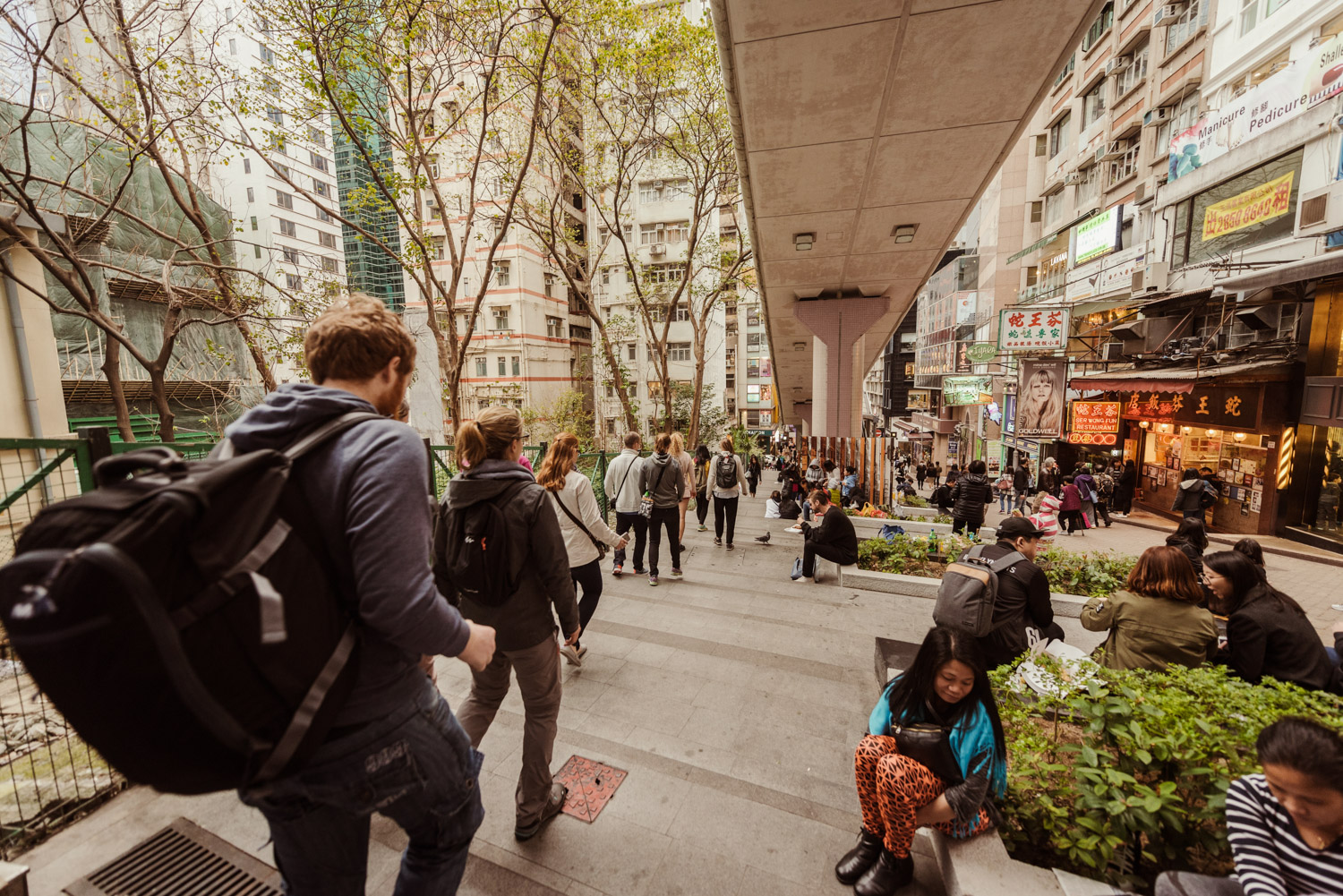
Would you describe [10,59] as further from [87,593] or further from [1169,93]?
[1169,93]

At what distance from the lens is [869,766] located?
95.9 inches

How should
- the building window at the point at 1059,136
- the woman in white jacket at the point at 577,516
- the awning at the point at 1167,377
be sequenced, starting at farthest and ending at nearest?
the building window at the point at 1059,136, the awning at the point at 1167,377, the woman in white jacket at the point at 577,516

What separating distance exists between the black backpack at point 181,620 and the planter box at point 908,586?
20.2 feet

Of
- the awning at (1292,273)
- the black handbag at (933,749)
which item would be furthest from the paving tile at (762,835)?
the awning at (1292,273)

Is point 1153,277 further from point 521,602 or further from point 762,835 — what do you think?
point 521,602

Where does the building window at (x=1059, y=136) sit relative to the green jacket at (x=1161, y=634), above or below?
above

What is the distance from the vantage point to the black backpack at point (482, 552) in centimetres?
241

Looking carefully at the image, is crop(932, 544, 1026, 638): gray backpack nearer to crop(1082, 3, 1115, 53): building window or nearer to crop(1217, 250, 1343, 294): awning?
crop(1217, 250, 1343, 294): awning

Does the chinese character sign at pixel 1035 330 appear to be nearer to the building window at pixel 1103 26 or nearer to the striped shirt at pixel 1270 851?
the building window at pixel 1103 26

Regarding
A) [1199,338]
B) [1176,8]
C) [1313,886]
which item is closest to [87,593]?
[1313,886]

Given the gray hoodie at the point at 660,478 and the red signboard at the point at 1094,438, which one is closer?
the gray hoodie at the point at 660,478

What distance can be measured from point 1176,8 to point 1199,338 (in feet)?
38.0

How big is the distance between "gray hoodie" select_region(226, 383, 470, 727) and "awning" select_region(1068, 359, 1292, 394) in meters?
17.0

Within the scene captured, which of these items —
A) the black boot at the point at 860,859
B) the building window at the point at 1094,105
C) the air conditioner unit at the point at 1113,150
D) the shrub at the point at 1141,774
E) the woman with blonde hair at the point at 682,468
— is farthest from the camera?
the building window at the point at 1094,105
